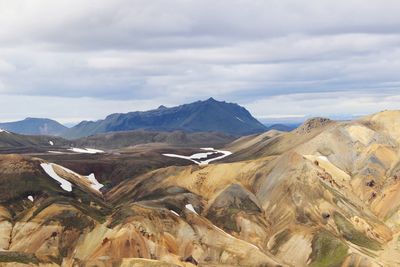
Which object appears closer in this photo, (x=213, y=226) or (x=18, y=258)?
(x=18, y=258)

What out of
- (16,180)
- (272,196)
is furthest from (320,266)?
(16,180)

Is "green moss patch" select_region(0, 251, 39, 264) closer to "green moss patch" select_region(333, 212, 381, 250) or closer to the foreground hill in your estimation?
the foreground hill

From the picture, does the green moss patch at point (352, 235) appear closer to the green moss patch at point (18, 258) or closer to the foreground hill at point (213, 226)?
the foreground hill at point (213, 226)

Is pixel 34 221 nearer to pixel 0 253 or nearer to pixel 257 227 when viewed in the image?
pixel 0 253

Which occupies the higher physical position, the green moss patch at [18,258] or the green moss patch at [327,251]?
the green moss patch at [18,258]

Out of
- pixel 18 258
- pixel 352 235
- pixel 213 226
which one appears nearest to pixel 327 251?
pixel 352 235


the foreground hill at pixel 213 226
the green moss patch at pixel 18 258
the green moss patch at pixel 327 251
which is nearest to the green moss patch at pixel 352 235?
the foreground hill at pixel 213 226

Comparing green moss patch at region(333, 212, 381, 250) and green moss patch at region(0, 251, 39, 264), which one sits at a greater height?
green moss patch at region(0, 251, 39, 264)

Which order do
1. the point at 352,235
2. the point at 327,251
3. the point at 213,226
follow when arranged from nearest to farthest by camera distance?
the point at 327,251 → the point at 213,226 → the point at 352,235

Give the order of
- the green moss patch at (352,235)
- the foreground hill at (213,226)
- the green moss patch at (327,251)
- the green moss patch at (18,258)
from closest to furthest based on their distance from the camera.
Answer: the green moss patch at (18,258) < the foreground hill at (213,226) < the green moss patch at (327,251) < the green moss patch at (352,235)

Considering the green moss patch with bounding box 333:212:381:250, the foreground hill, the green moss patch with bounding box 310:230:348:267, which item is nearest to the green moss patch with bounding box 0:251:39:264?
the foreground hill

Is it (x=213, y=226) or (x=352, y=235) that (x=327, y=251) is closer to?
(x=352, y=235)

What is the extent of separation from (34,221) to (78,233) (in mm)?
15020

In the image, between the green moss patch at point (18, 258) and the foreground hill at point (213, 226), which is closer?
the green moss patch at point (18, 258)
